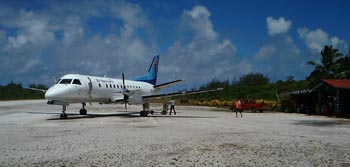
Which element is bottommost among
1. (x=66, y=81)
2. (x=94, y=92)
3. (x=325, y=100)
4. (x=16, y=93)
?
(x=325, y=100)

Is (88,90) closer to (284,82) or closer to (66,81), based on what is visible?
(66,81)

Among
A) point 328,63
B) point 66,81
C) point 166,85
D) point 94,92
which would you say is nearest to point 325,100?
point 328,63

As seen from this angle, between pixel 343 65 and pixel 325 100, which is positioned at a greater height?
pixel 343 65

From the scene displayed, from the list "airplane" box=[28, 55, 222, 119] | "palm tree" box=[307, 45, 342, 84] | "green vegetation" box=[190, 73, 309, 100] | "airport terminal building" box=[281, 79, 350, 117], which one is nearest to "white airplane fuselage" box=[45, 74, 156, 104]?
"airplane" box=[28, 55, 222, 119]

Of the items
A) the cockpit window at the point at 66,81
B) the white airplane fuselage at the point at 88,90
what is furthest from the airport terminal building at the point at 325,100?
the cockpit window at the point at 66,81

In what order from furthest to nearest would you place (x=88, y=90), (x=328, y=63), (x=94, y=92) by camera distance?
(x=328, y=63), (x=94, y=92), (x=88, y=90)

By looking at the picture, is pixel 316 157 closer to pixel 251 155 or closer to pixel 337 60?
pixel 251 155

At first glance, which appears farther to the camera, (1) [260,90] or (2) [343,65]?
(1) [260,90]

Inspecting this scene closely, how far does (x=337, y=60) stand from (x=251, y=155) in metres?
40.2

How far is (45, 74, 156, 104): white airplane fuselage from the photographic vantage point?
22781mm

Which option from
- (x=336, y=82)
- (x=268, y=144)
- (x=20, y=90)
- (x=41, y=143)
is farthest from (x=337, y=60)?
(x=20, y=90)

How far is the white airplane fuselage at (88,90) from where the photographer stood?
2278 cm

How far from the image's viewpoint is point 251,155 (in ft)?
29.7

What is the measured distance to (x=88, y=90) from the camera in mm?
25375
